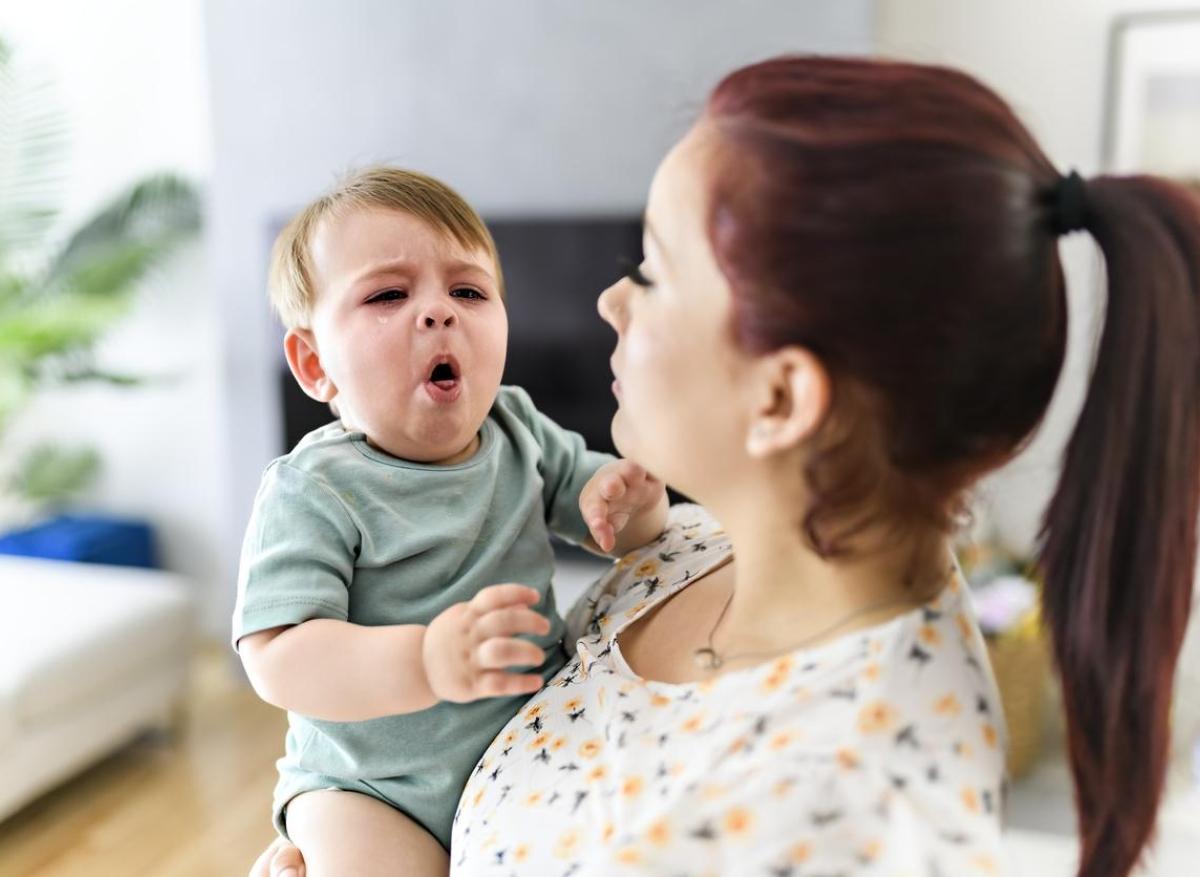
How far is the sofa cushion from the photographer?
307 cm

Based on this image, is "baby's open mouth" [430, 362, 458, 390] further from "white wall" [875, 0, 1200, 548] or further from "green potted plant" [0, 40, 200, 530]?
"green potted plant" [0, 40, 200, 530]

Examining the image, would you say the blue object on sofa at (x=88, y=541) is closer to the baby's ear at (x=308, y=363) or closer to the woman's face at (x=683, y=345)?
the baby's ear at (x=308, y=363)

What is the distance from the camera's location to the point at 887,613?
2.42 ft

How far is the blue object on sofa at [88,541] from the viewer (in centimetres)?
403

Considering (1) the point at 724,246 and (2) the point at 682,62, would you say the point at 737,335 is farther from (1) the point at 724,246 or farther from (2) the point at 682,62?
(2) the point at 682,62

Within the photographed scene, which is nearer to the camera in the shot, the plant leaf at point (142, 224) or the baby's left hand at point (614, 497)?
the baby's left hand at point (614, 497)

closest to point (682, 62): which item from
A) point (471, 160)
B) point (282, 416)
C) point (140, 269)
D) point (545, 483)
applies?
point (471, 160)

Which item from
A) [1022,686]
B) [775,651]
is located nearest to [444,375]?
[775,651]

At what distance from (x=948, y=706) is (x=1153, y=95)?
2886 millimetres

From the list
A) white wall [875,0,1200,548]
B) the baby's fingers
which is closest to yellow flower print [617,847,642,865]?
the baby's fingers

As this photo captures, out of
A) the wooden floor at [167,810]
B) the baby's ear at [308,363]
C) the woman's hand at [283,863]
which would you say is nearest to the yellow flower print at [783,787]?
the woman's hand at [283,863]

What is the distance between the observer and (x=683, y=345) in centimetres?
73

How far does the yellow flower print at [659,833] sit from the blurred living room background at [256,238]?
216cm

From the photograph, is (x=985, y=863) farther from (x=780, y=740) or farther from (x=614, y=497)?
(x=614, y=497)
